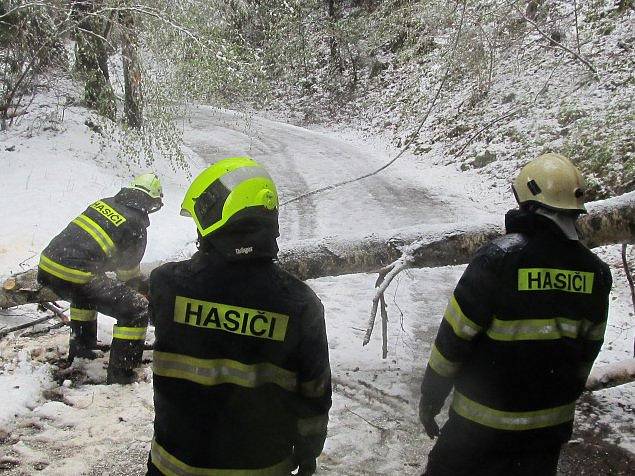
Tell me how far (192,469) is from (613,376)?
3.05 m

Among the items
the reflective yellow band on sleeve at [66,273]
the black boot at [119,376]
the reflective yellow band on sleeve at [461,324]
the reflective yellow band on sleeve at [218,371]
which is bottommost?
the black boot at [119,376]

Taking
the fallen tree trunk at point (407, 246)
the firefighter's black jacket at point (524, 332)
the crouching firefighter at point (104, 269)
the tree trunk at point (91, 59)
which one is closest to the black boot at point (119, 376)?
the crouching firefighter at point (104, 269)

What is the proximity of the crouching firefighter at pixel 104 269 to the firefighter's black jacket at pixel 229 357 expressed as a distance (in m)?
2.32

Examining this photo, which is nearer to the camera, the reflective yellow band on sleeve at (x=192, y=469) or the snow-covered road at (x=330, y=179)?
the reflective yellow band on sleeve at (x=192, y=469)

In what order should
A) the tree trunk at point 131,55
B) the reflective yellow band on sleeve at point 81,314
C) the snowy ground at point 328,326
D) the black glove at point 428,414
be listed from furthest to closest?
the tree trunk at point 131,55 < the reflective yellow band on sleeve at point 81,314 < the snowy ground at point 328,326 < the black glove at point 428,414

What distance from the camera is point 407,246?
456 cm

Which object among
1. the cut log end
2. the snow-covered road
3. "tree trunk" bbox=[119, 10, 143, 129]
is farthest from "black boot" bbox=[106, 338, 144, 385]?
"tree trunk" bbox=[119, 10, 143, 129]

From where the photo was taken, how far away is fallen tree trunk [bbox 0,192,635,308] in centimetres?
440

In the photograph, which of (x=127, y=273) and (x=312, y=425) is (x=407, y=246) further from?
(x=312, y=425)

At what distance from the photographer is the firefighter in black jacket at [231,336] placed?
5.76 ft

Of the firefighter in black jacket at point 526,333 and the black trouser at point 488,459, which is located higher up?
the firefighter in black jacket at point 526,333

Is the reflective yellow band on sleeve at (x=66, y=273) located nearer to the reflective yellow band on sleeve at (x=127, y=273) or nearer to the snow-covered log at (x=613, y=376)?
the reflective yellow band on sleeve at (x=127, y=273)

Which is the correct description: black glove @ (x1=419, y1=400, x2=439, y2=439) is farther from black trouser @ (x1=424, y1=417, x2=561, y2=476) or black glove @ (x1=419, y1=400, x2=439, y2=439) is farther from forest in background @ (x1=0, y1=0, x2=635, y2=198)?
forest in background @ (x1=0, y1=0, x2=635, y2=198)

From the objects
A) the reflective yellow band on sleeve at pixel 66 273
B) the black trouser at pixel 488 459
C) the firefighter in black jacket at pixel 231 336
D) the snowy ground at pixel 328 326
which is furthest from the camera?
the reflective yellow band on sleeve at pixel 66 273
